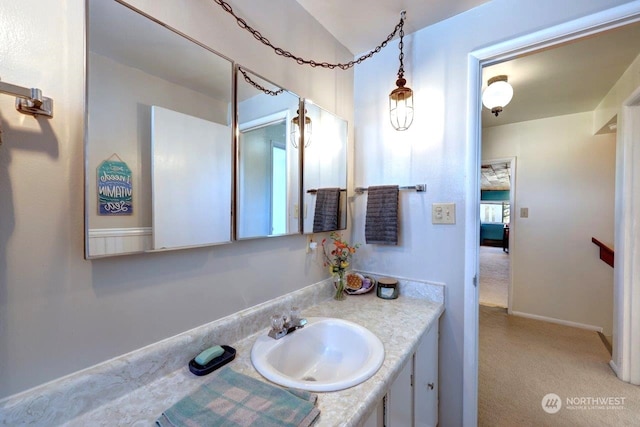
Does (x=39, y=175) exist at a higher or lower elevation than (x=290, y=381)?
higher

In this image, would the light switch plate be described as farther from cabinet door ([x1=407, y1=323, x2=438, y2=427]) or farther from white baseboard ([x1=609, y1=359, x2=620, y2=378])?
white baseboard ([x1=609, y1=359, x2=620, y2=378])

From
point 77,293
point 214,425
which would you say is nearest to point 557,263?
point 214,425

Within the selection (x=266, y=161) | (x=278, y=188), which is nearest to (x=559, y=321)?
(x=278, y=188)

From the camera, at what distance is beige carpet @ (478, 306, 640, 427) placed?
1599 mm

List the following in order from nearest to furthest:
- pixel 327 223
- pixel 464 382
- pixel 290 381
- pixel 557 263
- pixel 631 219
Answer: pixel 290 381 → pixel 464 382 → pixel 327 223 → pixel 631 219 → pixel 557 263

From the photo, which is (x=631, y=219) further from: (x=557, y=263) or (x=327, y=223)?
(x=327, y=223)

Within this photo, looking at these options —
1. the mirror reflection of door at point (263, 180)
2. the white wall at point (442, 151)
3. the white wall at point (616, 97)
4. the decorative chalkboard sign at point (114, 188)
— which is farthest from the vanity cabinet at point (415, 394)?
the white wall at point (616, 97)

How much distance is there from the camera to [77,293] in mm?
623

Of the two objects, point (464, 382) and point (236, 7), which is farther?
point (464, 382)

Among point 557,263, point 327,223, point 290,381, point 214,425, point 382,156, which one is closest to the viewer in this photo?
point 214,425

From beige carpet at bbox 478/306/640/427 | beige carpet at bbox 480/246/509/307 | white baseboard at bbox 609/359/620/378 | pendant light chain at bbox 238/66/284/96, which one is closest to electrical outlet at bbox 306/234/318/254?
pendant light chain at bbox 238/66/284/96

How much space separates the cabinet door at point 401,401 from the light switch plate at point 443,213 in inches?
28.6

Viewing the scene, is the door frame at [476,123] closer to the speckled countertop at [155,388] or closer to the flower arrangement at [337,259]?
the speckled countertop at [155,388]

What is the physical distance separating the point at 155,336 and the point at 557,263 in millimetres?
3845
